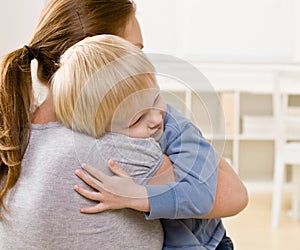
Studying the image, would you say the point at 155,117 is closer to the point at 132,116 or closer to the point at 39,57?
the point at 132,116

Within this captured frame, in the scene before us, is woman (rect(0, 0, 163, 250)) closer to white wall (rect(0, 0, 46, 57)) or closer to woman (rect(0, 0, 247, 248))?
woman (rect(0, 0, 247, 248))

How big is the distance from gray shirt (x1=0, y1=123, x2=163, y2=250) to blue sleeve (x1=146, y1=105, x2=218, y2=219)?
0.04 m

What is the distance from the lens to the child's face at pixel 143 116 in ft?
2.93

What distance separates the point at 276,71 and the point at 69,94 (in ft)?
9.56

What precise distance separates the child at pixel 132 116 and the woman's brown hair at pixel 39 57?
3.6 inches

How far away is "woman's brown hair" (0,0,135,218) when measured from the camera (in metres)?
0.98

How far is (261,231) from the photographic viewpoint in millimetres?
3582

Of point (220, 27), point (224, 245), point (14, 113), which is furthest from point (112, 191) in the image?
point (220, 27)

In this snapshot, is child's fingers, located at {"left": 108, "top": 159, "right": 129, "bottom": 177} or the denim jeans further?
the denim jeans

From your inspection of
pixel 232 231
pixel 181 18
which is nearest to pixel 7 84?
pixel 232 231

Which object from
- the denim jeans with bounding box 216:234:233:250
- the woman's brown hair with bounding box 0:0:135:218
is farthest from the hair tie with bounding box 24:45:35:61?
the denim jeans with bounding box 216:234:233:250

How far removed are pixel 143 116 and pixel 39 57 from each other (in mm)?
272

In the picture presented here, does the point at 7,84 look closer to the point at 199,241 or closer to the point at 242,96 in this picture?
the point at 199,241

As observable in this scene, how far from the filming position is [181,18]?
16.2ft
